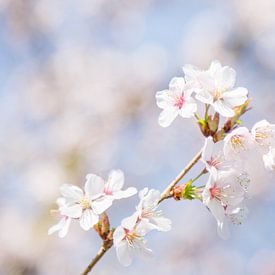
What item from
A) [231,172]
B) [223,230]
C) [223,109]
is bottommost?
[223,230]

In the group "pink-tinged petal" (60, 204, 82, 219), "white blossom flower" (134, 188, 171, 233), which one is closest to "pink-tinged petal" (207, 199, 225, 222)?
"white blossom flower" (134, 188, 171, 233)

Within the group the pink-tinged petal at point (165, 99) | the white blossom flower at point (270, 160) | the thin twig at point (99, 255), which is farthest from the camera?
the pink-tinged petal at point (165, 99)

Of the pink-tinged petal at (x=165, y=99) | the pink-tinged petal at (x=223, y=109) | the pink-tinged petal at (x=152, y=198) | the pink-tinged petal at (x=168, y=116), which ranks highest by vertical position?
the pink-tinged petal at (x=165, y=99)

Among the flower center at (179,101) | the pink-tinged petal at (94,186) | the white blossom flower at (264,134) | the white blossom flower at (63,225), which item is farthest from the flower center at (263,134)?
the white blossom flower at (63,225)

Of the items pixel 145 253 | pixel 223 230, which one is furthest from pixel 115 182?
pixel 223 230

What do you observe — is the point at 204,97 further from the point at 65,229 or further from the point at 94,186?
the point at 65,229

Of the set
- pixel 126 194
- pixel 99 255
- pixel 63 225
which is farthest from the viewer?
pixel 63 225

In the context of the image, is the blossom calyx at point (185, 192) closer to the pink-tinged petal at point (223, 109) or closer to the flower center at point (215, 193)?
the flower center at point (215, 193)

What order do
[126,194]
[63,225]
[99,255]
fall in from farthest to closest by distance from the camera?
[63,225] → [126,194] → [99,255]
